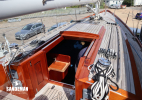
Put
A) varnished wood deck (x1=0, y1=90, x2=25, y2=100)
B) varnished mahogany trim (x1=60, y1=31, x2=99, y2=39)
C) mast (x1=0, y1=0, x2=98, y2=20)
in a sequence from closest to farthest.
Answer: mast (x1=0, y1=0, x2=98, y2=20) < varnished wood deck (x1=0, y1=90, x2=25, y2=100) < varnished mahogany trim (x1=60, y1=31, x2=99, y2=39)

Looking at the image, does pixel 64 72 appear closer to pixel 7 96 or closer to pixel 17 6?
pixel 7 96

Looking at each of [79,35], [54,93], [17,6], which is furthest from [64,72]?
[17,6]

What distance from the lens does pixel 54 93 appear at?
9.23ft

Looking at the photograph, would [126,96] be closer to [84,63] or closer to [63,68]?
[84,63]

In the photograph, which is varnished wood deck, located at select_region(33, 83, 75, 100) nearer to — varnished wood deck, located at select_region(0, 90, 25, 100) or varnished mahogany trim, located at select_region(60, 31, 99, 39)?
varnished wood deck, located at select_region(0, 90, 25, 100)

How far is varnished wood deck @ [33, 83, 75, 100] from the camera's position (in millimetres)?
2674

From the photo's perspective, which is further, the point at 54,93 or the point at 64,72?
the point at 64,72

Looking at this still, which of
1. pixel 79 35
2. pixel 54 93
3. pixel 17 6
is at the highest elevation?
pixel 17 6

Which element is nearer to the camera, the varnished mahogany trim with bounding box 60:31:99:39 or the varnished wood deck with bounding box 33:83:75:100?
the varnished wood deck with bounding box 33:83:75:100

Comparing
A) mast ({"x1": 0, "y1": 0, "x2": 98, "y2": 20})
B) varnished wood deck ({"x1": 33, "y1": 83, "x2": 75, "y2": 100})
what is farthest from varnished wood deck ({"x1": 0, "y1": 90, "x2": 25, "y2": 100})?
mast ({"x1": 0, "y1": 0, "x2": 98, "y2": 20})

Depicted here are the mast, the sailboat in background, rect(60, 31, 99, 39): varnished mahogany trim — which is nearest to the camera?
the mast

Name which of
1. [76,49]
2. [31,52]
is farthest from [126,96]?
[76,49]

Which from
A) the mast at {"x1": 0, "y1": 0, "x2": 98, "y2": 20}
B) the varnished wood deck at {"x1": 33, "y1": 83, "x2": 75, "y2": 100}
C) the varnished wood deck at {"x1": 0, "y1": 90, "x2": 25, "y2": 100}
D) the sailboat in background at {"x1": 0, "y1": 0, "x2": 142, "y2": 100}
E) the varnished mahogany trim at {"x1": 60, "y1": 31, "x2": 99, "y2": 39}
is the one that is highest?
the mast at {"x1": 0, "y1": 0, "x2": 98, "y2": 20}

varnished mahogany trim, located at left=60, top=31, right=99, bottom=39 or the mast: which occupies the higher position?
the mast
